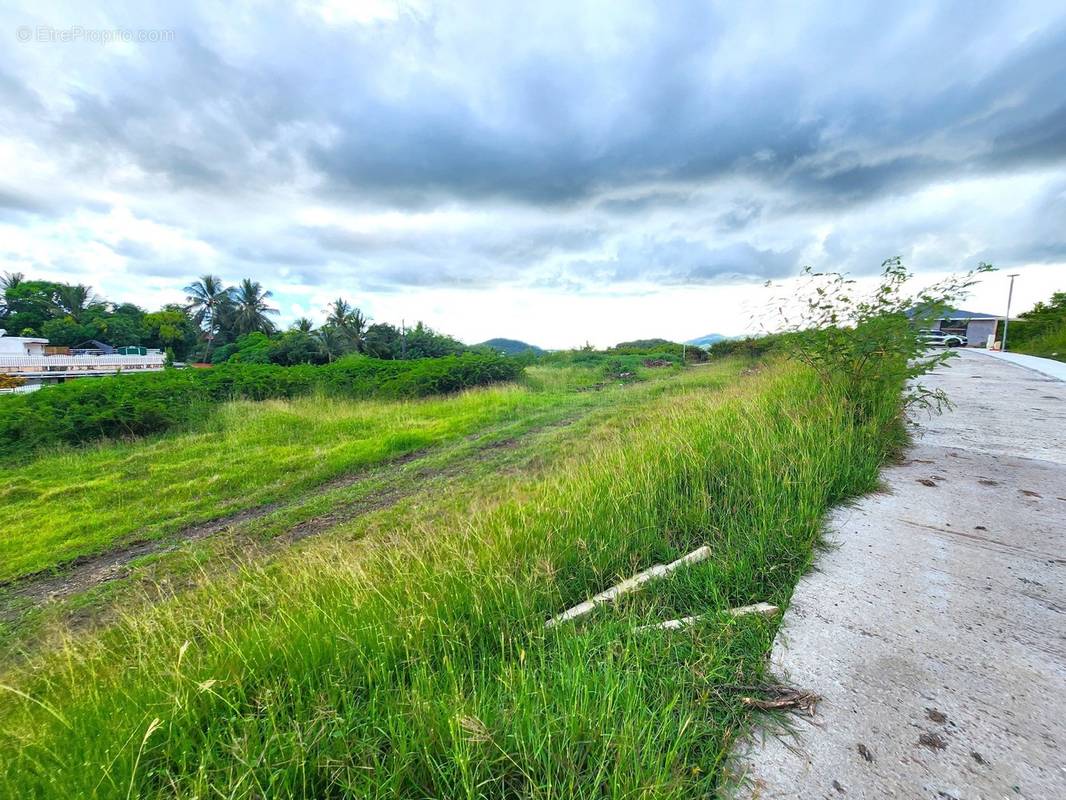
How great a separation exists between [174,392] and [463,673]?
40.4 feet

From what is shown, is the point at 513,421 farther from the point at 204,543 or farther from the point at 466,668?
the point at 466,668

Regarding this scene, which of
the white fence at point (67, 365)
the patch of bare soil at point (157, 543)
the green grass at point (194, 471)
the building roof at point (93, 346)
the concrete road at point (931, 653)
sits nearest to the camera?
the concrete road at point (931, 653)

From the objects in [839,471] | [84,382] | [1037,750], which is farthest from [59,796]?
[84,382]

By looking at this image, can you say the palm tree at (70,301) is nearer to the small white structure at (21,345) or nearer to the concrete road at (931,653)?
the small white structure at (21,345)

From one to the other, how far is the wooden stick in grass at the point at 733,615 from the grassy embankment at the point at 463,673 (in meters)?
0.04

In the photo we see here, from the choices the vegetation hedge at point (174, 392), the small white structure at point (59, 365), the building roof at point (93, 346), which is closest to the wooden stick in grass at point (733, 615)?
the vegetation hedge at point (174, 392)

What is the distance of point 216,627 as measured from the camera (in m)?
2.49

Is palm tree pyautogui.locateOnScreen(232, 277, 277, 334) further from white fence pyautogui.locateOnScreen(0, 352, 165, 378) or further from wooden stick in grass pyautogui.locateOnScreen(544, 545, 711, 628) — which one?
wooden stick in grass pyautogui.locateOnScreen(544, 545, 711, 628)

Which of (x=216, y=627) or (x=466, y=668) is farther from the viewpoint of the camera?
(x=216, y=627)

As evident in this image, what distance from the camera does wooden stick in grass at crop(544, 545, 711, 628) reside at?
2125 mm

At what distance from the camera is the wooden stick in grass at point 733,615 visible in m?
1.91

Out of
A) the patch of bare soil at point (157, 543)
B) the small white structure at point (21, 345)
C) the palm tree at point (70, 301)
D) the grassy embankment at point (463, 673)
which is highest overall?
the palm tree at point (70, 301)

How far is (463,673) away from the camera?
5.45 ft

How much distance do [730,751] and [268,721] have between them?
1.54 meters
